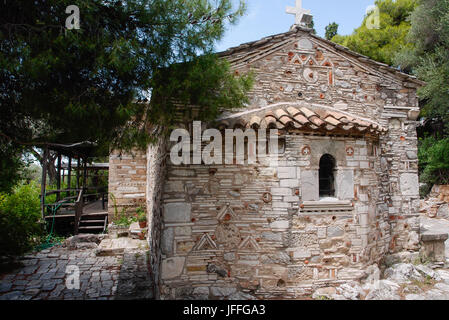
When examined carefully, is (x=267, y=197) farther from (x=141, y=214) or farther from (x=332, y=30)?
(x=332, y=30)

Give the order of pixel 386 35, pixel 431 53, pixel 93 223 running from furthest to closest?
pixel 386 35 → pixel 431 53 → pixel 93 223

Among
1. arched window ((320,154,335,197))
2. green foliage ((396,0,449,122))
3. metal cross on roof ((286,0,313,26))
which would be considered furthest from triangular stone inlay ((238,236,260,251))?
green foliage ((396,0,449,122))

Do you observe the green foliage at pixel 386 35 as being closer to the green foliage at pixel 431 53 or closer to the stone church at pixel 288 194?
the green foliage at pixel 431 53

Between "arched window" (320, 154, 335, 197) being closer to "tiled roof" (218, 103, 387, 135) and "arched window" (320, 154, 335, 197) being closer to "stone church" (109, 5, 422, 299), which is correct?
"stone church" (109, 5, 422, 299)

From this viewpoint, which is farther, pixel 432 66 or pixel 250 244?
pixel 432 66

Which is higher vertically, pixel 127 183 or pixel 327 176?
pixel 327 176

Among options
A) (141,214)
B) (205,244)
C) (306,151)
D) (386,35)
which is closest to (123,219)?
(141,214)

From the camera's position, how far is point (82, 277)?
530 cm

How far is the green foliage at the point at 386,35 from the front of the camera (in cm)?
1343

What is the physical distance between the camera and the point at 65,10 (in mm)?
2893

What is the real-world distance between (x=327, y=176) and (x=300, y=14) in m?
3.11

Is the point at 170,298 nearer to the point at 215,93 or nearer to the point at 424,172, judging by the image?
the point at 215,93
